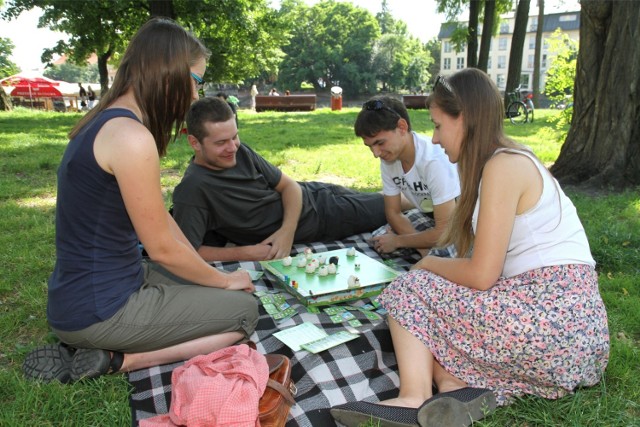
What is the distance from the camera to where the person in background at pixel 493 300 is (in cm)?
202

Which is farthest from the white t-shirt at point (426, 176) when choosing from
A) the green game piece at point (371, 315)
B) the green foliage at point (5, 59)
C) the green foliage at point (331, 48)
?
the green foliage at point (331, 48)

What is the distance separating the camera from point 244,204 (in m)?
3.79

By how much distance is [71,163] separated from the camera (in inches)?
83.3

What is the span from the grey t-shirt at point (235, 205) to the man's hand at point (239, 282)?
34.5 inches

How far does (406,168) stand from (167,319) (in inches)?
80.6

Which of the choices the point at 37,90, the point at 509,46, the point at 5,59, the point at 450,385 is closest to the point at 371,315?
the point at 450,385

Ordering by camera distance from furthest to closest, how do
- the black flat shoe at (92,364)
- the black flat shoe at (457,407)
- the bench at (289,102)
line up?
the bench at (289,102), the black flat shoe at (92,364), the black flat shoe at (457,407)

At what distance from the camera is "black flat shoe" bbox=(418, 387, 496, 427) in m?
1.88

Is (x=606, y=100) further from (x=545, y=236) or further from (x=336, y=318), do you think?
(x=336, y=318)

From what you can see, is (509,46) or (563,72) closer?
(563,72)

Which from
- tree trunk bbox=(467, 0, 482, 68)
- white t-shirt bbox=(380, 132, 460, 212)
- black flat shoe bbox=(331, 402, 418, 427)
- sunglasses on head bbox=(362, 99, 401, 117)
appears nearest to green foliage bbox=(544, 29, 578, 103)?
white t-shirt bbox=(380, 132, 460, 212)

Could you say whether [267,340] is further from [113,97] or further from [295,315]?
[113,97]

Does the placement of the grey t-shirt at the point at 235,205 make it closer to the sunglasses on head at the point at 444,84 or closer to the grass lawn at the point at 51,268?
the grass lawn at the point at 51,268

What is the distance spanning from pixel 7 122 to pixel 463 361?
49.3 feet
